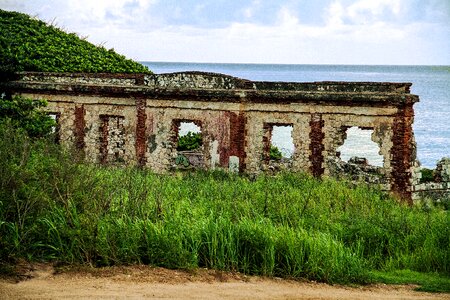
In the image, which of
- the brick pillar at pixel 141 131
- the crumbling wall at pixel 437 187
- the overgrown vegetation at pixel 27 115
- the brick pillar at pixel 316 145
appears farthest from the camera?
the brick pillar at pixel 141 131

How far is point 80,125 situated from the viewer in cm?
2309

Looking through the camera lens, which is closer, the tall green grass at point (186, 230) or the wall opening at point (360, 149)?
the tall green grass at point (186, 230)

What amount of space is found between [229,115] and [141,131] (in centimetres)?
288

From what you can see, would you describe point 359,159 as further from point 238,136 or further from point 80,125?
point 80,125

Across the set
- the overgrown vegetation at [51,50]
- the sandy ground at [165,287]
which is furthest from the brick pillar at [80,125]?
the sandy ground at [165,287]

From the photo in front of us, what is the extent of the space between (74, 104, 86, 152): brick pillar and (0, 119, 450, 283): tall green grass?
27.7ft

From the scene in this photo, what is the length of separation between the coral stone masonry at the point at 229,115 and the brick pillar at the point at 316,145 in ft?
0.09

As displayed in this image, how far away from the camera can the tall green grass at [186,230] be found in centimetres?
1098

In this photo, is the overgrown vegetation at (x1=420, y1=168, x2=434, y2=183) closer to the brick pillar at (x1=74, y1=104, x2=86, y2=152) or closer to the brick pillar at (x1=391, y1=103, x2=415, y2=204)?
the brick pillar at (x1=391, y1=103, x2=415, y2=204)

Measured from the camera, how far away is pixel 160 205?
488 inches

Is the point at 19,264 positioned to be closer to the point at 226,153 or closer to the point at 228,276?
the point at 228,276

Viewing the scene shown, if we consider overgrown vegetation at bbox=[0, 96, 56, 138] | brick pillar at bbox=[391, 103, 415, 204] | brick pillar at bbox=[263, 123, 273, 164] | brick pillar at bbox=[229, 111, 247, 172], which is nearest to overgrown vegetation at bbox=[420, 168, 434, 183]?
brick pillar at bbox=[391, 103, 415, 204]

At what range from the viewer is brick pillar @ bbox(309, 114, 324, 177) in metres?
20.4

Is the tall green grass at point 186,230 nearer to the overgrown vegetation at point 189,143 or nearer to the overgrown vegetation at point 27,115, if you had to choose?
the overgrown vegetation at point 27,115
